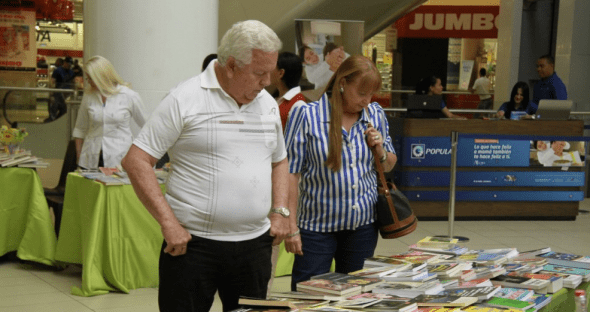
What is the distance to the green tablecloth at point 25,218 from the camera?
5.65m

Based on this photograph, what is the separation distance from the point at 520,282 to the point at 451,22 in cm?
1789

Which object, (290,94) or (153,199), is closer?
(153,199)

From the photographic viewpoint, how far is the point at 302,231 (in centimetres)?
324

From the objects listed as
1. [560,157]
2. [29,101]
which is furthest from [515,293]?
[29,101]

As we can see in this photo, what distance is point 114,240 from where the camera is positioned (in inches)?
198

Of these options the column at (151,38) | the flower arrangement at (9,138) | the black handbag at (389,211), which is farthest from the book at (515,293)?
the column at (151,38)

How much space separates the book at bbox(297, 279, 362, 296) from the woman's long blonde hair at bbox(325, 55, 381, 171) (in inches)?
22.6

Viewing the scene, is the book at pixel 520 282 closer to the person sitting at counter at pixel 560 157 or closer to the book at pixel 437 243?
the book at pixel 437 243

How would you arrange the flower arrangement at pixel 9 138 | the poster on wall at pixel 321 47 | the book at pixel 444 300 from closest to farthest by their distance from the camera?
the book at pixel 444 300
the flower arrangement at pixel 9 138
the poster on wall at pixel 321 47

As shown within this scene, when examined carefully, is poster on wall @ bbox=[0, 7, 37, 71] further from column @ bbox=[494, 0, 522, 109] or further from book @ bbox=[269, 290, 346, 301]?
book @ bbox=[269, 290, 346, 301]

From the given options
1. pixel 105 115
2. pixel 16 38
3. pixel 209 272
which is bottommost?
pixel 209 272

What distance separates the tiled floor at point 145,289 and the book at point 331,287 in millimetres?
2184

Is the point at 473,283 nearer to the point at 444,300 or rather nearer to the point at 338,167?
the point at 444,300

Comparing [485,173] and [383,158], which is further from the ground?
[383,158]
